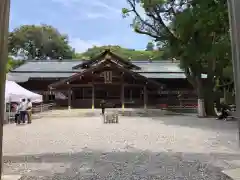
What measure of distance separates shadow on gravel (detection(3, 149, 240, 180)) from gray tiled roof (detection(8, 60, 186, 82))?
25.7 meters

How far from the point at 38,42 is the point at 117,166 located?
44552 millimetres

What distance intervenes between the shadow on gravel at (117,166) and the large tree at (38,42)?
42.8 m

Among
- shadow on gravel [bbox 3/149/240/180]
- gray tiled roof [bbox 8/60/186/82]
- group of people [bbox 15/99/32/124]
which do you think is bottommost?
shadow on gravel [bbox 3/149/240/180]

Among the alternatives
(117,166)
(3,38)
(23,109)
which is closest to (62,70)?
(23,109)

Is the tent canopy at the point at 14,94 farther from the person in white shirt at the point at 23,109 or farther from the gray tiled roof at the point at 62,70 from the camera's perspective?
the gray tiled roof at the point at 62,70

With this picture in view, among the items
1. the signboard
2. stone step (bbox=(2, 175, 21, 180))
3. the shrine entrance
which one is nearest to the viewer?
stone step (bbox=(2, 175, 21, 180))

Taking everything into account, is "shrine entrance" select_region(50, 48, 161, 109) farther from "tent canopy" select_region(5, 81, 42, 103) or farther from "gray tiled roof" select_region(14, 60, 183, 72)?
"tent canopy" select_region(5, 81, 42, 103)

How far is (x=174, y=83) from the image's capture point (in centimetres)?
3259

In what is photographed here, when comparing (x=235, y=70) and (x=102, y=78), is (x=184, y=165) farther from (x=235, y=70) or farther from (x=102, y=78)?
(x=102, y=78)

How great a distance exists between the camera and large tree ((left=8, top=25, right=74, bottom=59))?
47.2 meters

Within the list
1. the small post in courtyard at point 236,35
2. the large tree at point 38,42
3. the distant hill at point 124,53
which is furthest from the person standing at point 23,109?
the distant hill at point 124,53

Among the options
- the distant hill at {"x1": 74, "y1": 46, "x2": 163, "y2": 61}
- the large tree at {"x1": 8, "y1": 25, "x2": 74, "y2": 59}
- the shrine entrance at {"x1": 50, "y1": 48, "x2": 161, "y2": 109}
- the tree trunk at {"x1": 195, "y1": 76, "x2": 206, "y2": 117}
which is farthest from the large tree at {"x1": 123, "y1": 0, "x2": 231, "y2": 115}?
the distant hill at {"x1": 74, "y1": 46, "x2": 163, "y2": 61}

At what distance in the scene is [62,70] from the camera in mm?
34938

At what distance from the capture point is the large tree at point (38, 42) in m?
47.2
